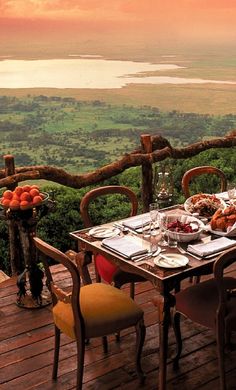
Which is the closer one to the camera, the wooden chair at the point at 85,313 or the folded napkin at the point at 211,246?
the wooden chair at the point at 85,313

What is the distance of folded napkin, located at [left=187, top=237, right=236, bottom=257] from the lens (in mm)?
2635

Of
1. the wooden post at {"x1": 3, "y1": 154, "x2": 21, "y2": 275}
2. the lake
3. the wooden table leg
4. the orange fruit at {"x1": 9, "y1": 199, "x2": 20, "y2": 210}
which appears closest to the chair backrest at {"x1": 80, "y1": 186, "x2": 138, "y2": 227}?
the orange fruit at {"x1": 9, "y1": 199, "x2": 20, "y2": 210}

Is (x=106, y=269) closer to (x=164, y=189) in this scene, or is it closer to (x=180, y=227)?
(x=180, y=227)

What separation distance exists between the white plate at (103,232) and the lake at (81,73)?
282 cm

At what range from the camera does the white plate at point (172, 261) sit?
253 cm

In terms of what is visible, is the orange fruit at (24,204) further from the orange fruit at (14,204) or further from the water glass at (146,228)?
the water glass at (146,228)

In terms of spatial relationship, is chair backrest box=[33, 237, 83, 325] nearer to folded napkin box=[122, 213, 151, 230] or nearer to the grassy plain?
folded napkin box=[122, 213, 151, 230]

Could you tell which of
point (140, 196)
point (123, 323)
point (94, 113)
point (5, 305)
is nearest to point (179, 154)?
point (140, 196)

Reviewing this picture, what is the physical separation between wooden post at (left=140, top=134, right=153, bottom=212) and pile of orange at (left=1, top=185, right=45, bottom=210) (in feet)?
4.78

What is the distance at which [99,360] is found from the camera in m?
2.95

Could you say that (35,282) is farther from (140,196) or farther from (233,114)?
(233,114)

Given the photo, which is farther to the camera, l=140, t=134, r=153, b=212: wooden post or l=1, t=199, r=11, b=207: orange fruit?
l=140, t=134, r=153, b=212: wooden post

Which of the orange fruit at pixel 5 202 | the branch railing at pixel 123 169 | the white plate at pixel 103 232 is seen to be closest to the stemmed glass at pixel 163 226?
the white plate at pixel 103 232

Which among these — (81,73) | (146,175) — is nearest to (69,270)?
(146,175)
